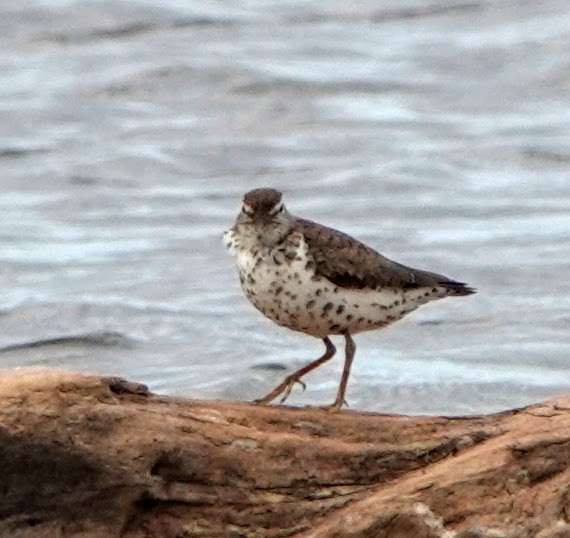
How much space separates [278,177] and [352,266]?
923 cm

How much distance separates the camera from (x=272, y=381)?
12.9 metres

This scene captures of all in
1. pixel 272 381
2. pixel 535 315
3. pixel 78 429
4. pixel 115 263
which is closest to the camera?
pixel 78 429

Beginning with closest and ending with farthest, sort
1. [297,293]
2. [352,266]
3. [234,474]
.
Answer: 1. [234,474]
2. [297,293]
3. [352,266]

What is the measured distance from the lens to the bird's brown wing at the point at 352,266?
9250 mm

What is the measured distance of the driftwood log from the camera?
770 centimetres

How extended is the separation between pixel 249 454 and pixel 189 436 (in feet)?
0.86

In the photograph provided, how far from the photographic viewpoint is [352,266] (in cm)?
935

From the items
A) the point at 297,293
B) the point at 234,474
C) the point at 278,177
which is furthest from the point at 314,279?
the point at 278,177

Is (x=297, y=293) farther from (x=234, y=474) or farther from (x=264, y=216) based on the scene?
(x=234, y=474)

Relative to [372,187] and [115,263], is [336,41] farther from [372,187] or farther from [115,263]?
[115,263]

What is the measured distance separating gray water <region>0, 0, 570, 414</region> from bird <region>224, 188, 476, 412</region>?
2728mm

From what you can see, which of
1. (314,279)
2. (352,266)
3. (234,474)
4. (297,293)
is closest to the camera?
(234,474)

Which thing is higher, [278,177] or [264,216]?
[278,177]

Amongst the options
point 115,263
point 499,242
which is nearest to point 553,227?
point 499,242
